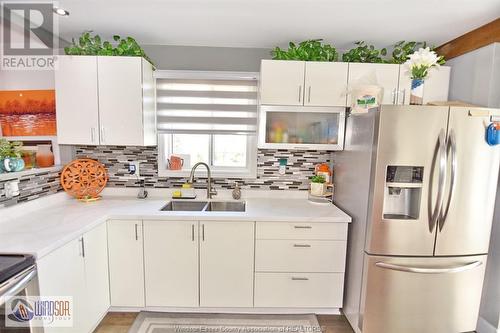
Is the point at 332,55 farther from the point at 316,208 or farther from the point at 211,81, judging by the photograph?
the point at 316,208

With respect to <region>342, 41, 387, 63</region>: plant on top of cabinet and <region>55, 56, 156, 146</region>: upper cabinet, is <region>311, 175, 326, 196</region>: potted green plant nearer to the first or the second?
<region>342, 41, 387, 63</region>: plant on top of cabinet

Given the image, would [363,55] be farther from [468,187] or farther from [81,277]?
[81,277]

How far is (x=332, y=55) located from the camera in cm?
205

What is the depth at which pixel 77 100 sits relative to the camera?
78.5 inches

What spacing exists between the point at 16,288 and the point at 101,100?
1469mm

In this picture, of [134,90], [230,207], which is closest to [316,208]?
[230,207]

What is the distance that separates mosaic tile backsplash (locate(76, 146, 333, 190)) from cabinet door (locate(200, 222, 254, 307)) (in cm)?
66

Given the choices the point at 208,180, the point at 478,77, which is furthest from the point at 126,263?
the point at 478,77

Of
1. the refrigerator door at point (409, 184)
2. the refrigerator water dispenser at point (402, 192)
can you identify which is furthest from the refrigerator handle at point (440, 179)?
the refrigerator water dispenser at point (402, 192)

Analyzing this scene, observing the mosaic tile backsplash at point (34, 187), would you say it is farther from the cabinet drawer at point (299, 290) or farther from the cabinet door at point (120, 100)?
the cabinet drawer at point (299, 290)

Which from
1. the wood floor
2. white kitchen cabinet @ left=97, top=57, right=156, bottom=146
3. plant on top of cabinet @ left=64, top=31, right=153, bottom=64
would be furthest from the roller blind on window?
the wood floor

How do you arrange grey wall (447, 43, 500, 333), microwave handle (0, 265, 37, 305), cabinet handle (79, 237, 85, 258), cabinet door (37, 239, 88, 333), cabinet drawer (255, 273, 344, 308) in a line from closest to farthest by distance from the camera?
1. microwave handle (0, 265, 37, 305)
2. cabinet door (37, 239, 88, 333)
3. cabinet handle (79, 237, 85, 258)
4. grey wall (447, 43, 500, 333)
5. cabinet drawer (255, 273, 344, 308)

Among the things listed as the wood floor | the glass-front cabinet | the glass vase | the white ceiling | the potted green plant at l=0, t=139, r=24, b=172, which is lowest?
the wood floor

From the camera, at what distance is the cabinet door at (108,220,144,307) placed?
183 centimetres
